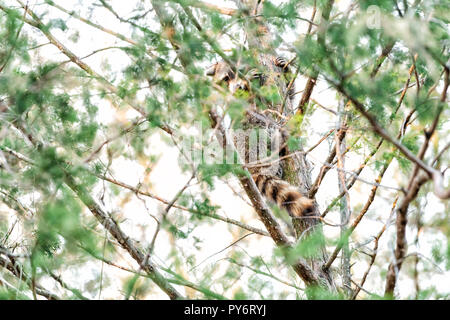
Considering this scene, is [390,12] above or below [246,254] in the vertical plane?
above

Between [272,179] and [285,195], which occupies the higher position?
[272,179]

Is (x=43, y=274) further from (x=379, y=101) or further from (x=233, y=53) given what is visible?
(x=379, y=101)

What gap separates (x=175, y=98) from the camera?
2.56 meters

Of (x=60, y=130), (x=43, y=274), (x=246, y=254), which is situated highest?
(x=60, y=130)

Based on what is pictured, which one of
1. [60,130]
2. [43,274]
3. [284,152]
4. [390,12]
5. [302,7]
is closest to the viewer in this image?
[390,12]

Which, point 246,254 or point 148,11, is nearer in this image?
point 148,11

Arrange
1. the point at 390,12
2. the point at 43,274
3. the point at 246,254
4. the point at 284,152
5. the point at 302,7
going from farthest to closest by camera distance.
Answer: the point at 284,152 < the point at 246,254 < the point at 43,274 < the point at 302,7 < the point at 390,12

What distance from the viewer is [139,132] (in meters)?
2.88

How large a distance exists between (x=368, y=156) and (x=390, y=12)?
4.84ft

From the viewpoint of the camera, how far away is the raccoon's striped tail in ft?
11.8

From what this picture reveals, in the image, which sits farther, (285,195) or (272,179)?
(272,179)

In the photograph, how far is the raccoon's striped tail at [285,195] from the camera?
3609 mm

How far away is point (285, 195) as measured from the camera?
375 cm
